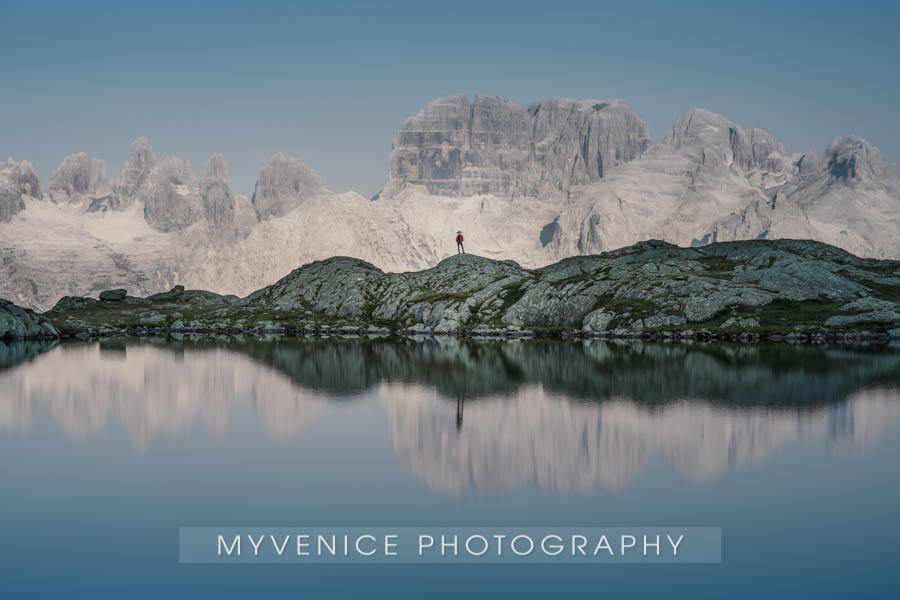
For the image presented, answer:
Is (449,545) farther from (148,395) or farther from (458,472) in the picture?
(148,395)

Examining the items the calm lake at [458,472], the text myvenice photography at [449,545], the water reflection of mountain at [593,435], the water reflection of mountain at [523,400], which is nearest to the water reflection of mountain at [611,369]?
the water reflection of mountain at [523,400]

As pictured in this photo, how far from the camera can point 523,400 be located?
269 ft

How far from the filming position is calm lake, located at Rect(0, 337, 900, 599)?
33531 mm

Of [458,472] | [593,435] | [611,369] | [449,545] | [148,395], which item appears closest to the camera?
[449,545]

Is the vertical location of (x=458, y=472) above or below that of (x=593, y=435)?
below

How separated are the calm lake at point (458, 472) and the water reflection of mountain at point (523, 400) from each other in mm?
406

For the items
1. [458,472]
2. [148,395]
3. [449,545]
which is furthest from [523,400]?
[449,545]

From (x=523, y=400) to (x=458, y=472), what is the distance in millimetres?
32026

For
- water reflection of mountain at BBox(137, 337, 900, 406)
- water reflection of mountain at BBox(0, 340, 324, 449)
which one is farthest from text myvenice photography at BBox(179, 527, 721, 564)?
water reflection of mountain at BBox(137, 337, 900, 406)

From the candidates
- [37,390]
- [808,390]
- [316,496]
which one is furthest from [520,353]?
[316,496]

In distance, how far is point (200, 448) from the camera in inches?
2363

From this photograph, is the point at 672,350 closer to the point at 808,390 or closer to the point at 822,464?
the point at 808,390

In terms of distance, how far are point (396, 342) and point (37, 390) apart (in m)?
100

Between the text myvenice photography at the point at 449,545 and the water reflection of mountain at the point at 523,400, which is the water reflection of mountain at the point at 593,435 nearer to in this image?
the water reflection of mountain at the point at 523,400
